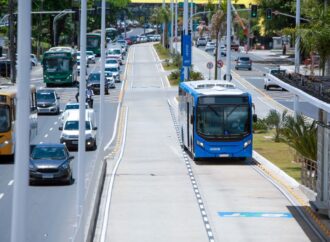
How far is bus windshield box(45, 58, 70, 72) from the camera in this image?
79750 millimetres

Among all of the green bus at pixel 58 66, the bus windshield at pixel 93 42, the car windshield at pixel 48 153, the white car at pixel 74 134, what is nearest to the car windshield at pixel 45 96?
the white car at pixel 74 134

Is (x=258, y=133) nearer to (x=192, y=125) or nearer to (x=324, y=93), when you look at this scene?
(x=192, y=125)

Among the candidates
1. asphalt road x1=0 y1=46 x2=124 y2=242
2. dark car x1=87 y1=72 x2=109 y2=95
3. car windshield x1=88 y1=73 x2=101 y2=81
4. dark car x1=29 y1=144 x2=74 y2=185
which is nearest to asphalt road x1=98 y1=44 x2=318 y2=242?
asphalt road x1=0 y1=46 x2=124 y2=242

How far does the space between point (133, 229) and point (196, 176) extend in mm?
11384

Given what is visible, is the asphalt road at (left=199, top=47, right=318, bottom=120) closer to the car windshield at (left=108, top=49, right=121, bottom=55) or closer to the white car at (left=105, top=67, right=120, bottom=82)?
the white car at (left=105, top=67, right=120, bottom=82)

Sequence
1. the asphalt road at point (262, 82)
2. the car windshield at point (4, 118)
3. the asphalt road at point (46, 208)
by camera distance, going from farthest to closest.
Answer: the asphalt road at point (262, 82), the car windshield at point (4, 118), the asphalt road at point (46, 208)

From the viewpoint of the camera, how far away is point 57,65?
263ft

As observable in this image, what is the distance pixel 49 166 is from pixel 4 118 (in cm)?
690

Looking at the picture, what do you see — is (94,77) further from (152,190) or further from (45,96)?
(152,190)

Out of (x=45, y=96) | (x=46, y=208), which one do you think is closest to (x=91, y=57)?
(x=45, y=96)

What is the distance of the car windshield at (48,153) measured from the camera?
113 ft

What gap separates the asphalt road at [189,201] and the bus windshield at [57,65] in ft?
101

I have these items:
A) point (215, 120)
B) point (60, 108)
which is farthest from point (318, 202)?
point (60, 108)

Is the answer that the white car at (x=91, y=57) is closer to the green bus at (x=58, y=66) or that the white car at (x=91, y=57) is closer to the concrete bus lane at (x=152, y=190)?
the green bus at (x=58, y=66)
